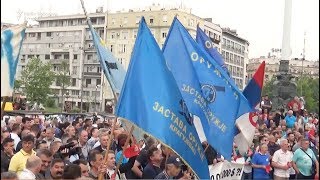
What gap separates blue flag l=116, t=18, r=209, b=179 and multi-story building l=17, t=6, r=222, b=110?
288ft

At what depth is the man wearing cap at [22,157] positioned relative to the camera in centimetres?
755

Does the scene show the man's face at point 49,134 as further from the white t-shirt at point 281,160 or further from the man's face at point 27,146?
the white t-shirt at point 281,160

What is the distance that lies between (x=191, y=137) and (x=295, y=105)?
1741 centimetres

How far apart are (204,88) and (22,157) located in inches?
103

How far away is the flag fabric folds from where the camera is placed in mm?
4805

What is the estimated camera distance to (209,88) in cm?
844

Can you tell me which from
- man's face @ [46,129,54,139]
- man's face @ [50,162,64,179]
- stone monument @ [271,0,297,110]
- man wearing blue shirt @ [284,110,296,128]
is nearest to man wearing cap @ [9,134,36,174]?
man's face @ [50,162,64,179]

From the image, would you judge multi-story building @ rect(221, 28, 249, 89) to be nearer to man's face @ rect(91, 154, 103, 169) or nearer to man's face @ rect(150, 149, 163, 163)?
man's face @ rect(150, 149, 163, 163)

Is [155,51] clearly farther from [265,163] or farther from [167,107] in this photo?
[265,163]

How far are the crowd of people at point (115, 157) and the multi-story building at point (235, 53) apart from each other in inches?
4065

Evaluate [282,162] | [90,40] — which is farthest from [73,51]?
[282,162]

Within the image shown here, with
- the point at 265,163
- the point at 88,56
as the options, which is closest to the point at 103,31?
the point at 88,56

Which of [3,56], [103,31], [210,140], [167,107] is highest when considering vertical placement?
[103,31]

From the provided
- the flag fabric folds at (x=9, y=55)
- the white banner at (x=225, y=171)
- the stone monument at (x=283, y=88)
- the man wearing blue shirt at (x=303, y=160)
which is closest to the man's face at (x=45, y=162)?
the flag fabric folds at (x=9, y=55)
